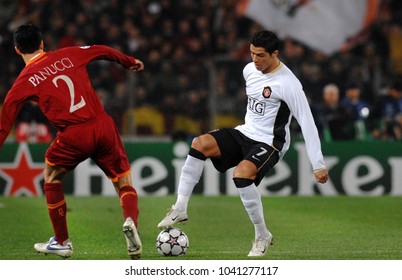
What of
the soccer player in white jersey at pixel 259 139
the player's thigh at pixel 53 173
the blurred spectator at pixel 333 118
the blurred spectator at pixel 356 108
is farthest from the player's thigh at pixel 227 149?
the blurred spectator at pixel 356 108

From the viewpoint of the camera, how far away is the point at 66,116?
925 centimetres

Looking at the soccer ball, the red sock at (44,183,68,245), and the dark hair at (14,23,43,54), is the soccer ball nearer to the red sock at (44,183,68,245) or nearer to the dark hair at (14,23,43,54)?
the red sock at (44,183,68,245)

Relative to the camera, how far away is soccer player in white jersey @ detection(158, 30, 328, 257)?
31.3 ft

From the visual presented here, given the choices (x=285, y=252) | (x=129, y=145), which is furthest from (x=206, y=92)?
(x=285, y=252)

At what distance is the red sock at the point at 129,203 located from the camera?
9.31 m

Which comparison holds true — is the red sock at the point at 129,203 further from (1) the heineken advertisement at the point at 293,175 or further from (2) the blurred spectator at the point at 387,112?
(2) the blurred spectator at the point at 387,112

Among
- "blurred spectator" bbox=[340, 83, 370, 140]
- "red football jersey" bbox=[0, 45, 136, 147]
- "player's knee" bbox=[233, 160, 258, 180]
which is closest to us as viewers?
"red football jersey" bbox=[0, 45, 136, 147]

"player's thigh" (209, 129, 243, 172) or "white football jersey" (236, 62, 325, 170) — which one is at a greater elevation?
"white football jersey" (236, 62, 325, 170)

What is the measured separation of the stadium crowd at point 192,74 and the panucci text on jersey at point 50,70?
9010 mm

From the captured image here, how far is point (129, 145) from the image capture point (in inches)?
717

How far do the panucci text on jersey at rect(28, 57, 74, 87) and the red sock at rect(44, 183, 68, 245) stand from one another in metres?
0.95

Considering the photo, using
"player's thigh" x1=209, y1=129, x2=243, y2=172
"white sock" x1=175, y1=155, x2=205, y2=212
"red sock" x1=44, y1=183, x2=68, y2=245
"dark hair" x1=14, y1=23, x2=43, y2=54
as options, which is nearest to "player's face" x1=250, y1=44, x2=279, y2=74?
"player's thigh" x1=209, y1=129, x2=243, y2=172

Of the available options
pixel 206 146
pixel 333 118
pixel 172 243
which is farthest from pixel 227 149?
pixel 333 118

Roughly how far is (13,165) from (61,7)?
4370 millimetres
